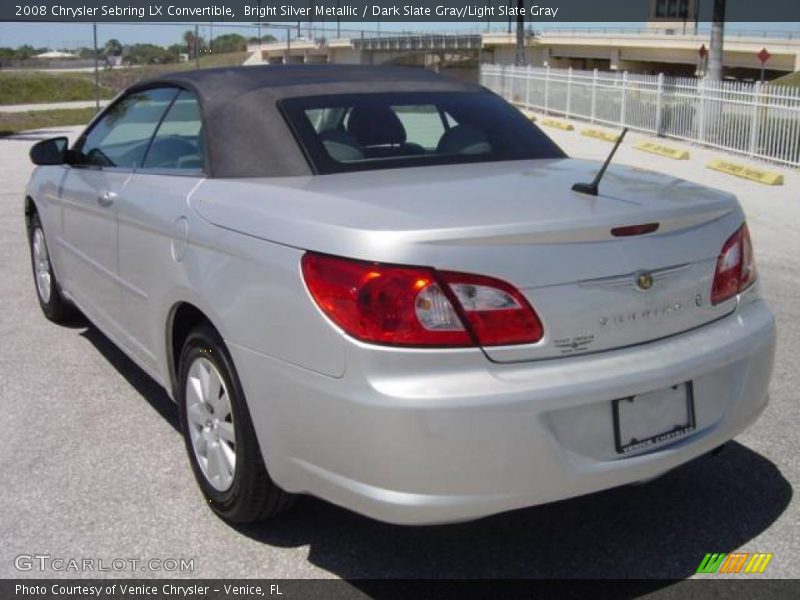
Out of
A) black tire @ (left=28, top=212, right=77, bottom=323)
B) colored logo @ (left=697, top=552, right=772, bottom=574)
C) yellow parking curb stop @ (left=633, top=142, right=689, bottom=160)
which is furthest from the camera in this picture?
yellow parking curb stop @ (left=633, top=142, right=689, bottom=160)

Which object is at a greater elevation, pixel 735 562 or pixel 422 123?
pixel 422 123

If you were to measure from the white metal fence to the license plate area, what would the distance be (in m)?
13.5

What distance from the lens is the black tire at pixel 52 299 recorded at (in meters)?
5.85

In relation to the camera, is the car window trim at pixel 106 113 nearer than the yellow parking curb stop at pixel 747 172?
Yes

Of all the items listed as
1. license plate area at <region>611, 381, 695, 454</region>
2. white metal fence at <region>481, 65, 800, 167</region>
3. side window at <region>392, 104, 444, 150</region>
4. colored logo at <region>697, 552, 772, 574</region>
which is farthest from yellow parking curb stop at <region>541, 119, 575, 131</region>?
license plate area at <region>611, 381, 695, 454</region>

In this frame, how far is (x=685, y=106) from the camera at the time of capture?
19.5 m

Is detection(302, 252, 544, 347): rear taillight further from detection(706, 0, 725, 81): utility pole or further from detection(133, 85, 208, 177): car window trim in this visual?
detection(706, 0, 725, 81): utility pole

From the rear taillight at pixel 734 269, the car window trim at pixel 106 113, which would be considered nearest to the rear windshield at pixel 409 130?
the car window trim at pixel 106 113

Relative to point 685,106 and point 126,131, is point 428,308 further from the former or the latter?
point 685,106

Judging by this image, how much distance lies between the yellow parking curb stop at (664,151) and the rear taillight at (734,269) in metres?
14.1

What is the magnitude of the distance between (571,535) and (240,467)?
1209 mm

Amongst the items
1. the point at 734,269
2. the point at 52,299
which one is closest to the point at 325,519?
the point at 734,269

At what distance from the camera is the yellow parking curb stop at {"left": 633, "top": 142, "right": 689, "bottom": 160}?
16703 millimetres

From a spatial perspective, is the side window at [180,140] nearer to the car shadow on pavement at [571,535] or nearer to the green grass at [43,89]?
the car shadow on pavement at [571,535]
